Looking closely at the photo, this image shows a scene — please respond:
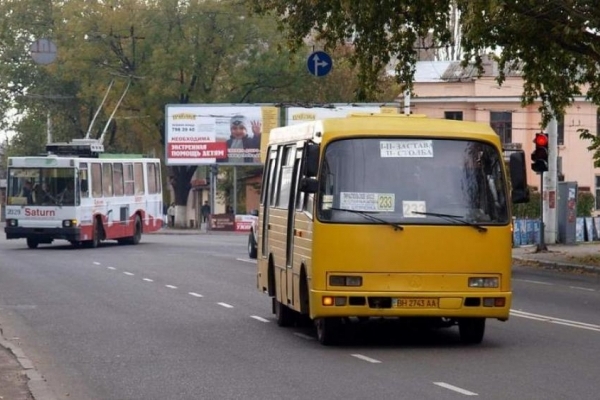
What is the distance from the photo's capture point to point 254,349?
49.6 feet

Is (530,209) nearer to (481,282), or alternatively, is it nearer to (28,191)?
(28,191)

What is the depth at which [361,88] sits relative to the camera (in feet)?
109

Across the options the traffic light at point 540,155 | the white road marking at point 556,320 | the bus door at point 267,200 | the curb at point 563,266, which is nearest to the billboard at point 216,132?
the traffic light at point 540,155

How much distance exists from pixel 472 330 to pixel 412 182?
1.77 metres

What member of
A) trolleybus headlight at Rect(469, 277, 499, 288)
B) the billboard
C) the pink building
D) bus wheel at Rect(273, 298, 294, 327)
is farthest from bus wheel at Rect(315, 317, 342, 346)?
the pink building

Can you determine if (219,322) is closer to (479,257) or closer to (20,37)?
(479,257)

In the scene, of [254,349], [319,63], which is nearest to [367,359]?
[254,349]

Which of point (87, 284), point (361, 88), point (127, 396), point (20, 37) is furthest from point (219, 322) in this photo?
point (20, 37)

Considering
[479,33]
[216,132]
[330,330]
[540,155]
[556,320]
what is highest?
[479,33]

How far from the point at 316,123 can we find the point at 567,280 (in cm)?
1425

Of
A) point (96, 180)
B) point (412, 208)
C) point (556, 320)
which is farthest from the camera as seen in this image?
point (96, 180)

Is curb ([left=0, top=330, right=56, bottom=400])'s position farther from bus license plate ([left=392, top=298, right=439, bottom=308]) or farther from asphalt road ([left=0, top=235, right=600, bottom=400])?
bus license plate ([left=392, top=298, right=439, bottom=308])

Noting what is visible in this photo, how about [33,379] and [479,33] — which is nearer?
[33,379]

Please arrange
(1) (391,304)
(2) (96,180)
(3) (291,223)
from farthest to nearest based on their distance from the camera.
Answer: (2) (96,180)
(3) (291,223)
(1) (391,304)
